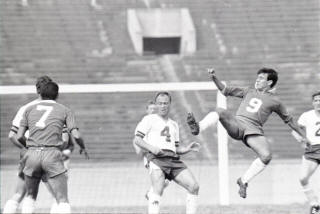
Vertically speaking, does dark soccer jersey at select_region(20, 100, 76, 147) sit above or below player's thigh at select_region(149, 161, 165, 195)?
above

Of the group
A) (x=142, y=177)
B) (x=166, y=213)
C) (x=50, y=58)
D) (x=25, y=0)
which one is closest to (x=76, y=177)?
(x=142, y=177)

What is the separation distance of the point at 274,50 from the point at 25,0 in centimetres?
752

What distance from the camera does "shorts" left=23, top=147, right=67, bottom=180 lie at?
779cm

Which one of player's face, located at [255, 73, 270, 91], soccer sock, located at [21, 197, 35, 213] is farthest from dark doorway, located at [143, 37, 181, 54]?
soccer sock, located at [21, 197, 35, 213]

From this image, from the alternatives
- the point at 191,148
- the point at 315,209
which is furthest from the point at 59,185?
the point at 315,209

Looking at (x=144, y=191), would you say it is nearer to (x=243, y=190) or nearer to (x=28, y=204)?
(x=243, y=190)

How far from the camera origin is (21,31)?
2247cm

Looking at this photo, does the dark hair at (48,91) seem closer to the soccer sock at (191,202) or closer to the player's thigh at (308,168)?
the soccer sock at (191,202)

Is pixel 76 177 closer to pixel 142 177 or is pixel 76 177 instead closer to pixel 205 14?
pixel 142 177

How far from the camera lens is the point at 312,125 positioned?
1059 cm

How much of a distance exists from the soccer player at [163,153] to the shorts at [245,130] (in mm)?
790

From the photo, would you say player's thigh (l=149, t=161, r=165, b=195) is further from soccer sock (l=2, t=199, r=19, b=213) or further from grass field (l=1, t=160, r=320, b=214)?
grass field (l=1, t=160, r=320, b=214)

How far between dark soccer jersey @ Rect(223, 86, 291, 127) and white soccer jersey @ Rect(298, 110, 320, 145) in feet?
4.33

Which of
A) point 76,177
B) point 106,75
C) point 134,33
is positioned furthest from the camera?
point 134,33
